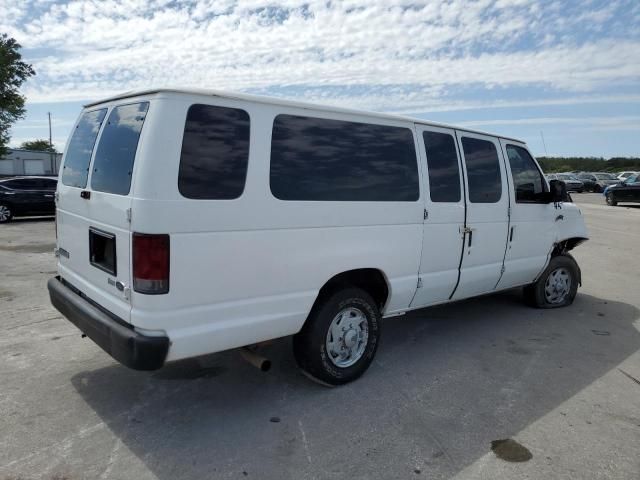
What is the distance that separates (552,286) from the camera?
20.9 ft

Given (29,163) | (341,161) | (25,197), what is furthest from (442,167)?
(29,163)

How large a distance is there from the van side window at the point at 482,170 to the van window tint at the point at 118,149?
3090mm

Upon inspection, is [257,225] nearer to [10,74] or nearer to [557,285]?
[557,285]

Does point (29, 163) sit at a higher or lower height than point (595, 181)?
lower

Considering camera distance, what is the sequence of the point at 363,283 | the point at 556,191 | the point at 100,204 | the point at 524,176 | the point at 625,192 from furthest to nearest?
1. the point at 625,192
2. the point at 556,191
3. the point at 524,176
4. the point at 363,283
5. the point at 100,204

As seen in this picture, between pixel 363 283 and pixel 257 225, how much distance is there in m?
1.32

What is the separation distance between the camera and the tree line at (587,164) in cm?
6812

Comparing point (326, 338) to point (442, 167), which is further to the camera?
point (442, 167)

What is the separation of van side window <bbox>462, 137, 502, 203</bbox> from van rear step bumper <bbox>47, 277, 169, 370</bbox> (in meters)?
3.25

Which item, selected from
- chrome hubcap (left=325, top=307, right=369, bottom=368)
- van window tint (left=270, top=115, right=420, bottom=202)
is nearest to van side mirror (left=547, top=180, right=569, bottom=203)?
van window tint (left=270, top=115, right=420, bottom=202)

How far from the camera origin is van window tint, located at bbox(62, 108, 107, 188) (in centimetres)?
371

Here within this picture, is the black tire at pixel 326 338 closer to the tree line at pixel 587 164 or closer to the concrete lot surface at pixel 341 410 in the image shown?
the concrete lot surface at pixel 341 410

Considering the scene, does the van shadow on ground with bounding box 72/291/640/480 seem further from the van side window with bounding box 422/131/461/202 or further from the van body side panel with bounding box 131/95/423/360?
the van side window with bounding box 422/131/461/202

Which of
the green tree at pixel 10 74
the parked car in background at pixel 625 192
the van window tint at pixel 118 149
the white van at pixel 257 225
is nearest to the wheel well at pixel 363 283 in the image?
the white van at pixel 257 225
